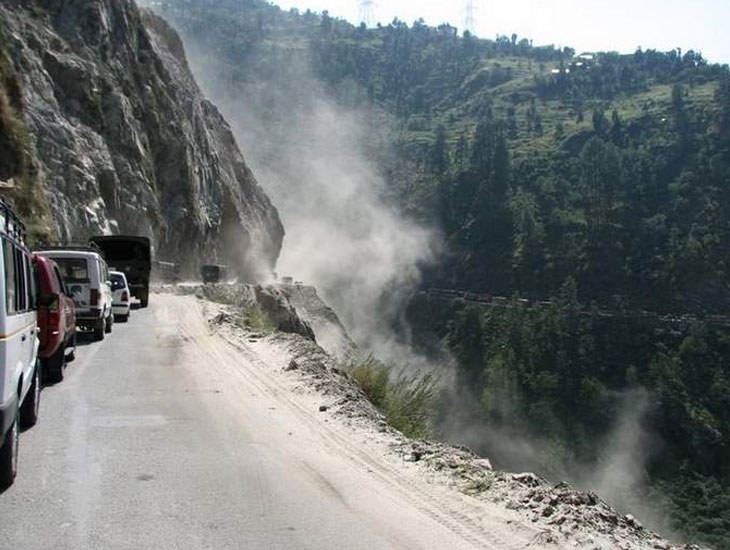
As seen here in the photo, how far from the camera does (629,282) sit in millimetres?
95750

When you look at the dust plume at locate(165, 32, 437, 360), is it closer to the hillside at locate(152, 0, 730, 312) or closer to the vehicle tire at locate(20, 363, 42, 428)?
the hillside at locate(152, 0, 730, 312)

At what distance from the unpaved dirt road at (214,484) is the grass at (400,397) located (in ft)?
4.58

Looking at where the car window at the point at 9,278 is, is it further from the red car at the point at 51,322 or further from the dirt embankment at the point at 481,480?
the dirt embankment at the point at 481,480

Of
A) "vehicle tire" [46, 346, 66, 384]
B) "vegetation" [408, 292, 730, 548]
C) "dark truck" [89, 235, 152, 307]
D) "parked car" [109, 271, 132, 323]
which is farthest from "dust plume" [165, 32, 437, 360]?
"vehicle tire" [46, 346, 66, 384]

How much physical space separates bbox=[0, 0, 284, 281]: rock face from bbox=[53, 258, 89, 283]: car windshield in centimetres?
1660

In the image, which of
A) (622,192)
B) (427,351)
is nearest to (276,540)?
(427,351)

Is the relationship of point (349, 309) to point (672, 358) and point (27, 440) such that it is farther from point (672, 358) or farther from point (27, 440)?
point (27, 440)

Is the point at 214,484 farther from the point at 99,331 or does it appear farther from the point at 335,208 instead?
the point at 335,208

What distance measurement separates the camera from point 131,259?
2920 centimetres

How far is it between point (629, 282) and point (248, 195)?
5111 centimetres

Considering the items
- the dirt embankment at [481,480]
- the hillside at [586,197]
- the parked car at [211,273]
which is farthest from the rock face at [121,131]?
the hillside at [586,197]

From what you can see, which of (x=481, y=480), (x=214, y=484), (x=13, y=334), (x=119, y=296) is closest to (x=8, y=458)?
(x=13, y=334)

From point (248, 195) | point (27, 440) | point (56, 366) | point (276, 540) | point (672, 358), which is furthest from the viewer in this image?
point (672, 358)

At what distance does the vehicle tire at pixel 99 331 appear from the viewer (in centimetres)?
1720
